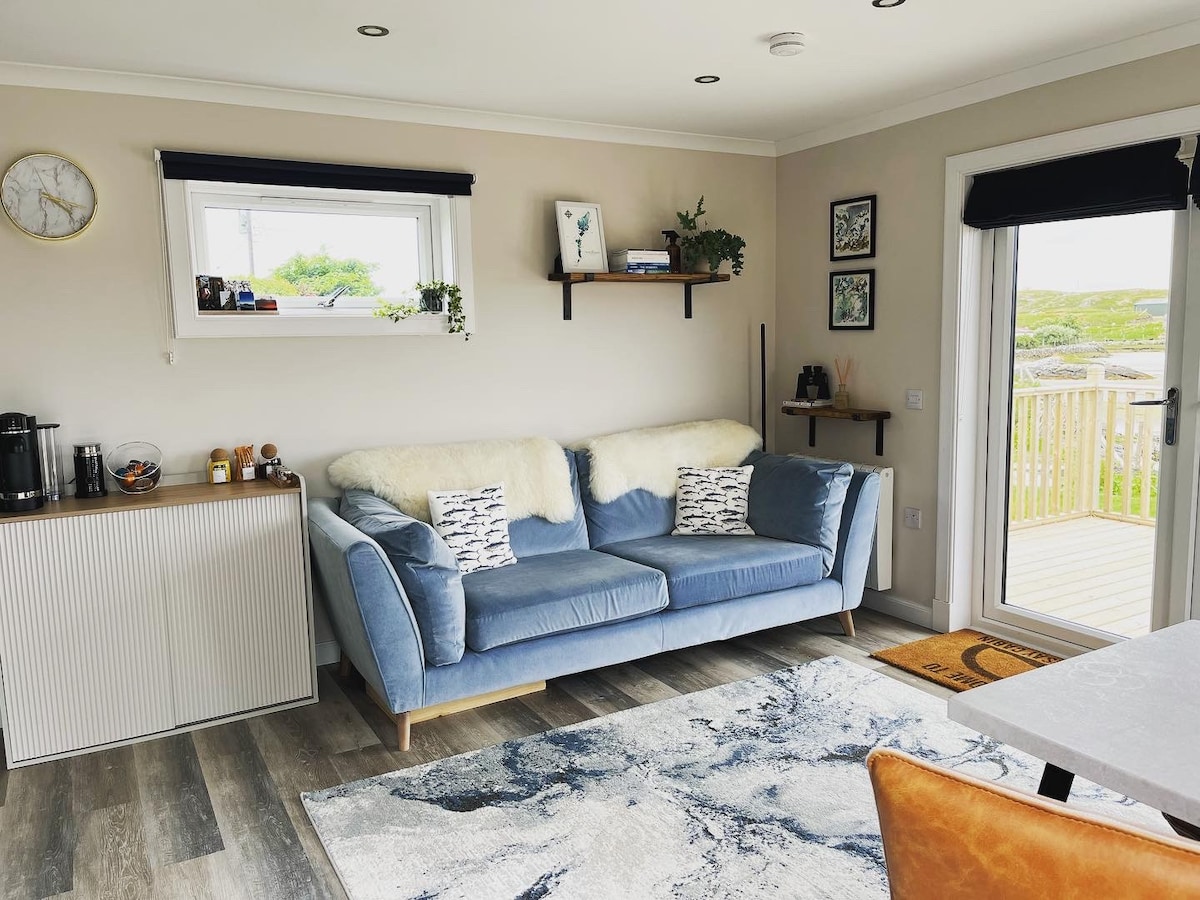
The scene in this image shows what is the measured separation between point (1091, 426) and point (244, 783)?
3427 mm

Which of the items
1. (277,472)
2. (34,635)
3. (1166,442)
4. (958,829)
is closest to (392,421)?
(277,472)

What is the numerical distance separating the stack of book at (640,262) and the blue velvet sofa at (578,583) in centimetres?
91

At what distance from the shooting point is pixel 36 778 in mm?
2947

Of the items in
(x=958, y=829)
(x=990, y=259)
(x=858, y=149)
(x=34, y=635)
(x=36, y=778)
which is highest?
(x=858, y=149)

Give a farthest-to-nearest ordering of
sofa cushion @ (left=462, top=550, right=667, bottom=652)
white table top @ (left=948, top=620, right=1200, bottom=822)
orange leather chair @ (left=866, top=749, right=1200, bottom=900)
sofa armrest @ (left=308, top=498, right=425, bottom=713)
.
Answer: sofa cushion @ (left=462, top=550, right=667, bottom=652), sofa armrest @ (left=308, top=498, right=425, bottom=713), white table top @ (left=948, top=620, right=1200, bottom=822), orange leather chair @ (left=866, top=749, right=1200, bottom=900)

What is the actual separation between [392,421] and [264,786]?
1.64m

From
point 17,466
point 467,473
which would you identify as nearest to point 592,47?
point 467,473

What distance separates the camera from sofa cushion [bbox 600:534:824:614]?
3.66m

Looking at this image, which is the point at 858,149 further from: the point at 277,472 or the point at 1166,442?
the point at 277,472

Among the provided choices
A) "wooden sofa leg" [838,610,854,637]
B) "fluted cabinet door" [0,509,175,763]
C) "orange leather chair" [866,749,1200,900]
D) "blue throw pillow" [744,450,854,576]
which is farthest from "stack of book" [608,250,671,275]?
A: "orange leather chair" [866,749,1200,900]

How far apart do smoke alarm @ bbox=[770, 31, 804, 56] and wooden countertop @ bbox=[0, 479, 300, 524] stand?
2340 millimetres

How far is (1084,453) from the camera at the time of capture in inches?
146

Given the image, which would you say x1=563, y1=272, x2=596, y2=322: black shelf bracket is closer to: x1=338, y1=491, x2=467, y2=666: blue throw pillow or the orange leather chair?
x1=338, y1=491, x2=467, y2=666: blue throw pillow

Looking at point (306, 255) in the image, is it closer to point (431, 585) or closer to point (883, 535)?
point (431, 585)
